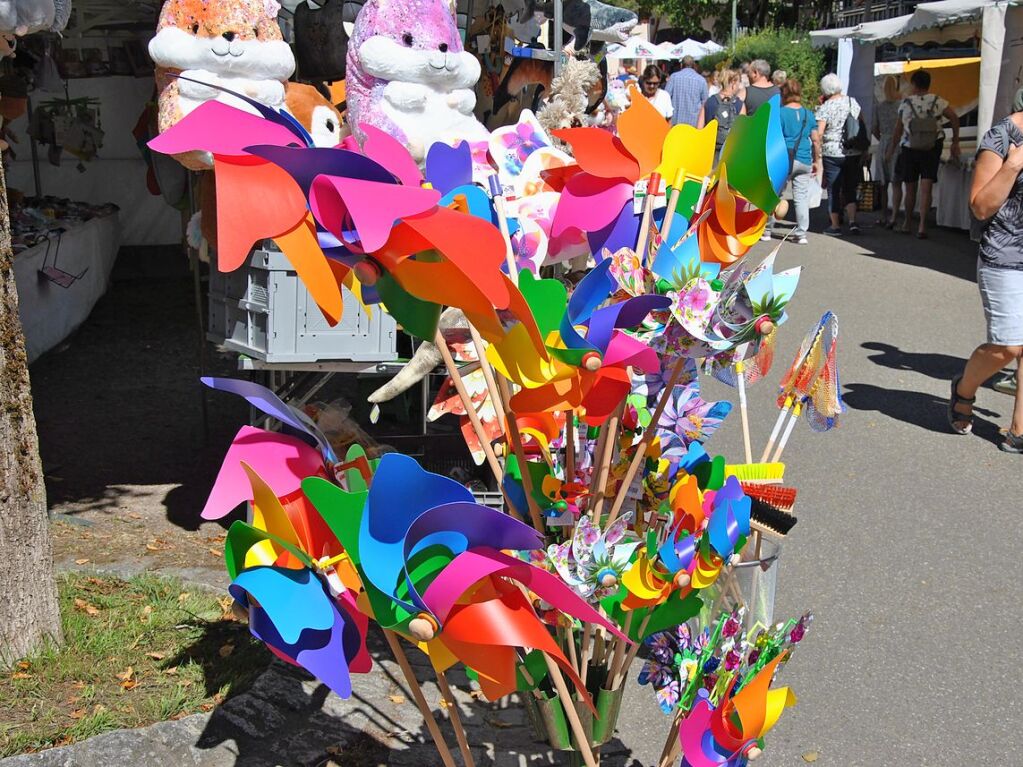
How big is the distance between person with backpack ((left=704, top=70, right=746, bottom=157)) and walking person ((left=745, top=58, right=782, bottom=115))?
0.55 feet

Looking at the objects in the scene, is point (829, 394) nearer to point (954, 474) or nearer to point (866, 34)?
point (954, 474)

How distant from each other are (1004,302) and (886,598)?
2004mm

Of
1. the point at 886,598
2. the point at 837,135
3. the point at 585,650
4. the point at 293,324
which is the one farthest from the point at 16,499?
the point at 837,135

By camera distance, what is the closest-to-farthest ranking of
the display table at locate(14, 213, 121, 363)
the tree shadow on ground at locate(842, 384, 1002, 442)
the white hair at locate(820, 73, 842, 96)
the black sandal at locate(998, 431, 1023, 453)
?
A: the black sandal at locate(998, 431, 1023, 453), the tree shadow on ground at locate(842, 384, 1002, 442), the display table at locate(14, 213, 121, 363), the white hair at locate(820, 73, 842, 96)

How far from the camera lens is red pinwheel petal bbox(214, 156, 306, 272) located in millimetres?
1625

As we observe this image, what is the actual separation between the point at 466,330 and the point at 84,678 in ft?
5.31

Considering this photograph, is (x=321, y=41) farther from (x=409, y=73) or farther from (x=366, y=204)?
(x=366, y=204)

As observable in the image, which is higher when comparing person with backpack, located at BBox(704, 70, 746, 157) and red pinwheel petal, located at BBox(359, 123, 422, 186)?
red pinwheel petal, located at BBox(359, 123, 422, 186)

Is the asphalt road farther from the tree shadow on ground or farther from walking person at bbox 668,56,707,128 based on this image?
walking person at bbox 668,56,707,128

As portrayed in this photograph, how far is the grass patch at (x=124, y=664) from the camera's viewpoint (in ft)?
10.8

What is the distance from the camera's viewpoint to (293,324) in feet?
12.8

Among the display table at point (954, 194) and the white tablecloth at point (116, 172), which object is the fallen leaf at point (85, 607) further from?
the display table at point (954, 194)

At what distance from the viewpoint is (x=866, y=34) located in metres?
15.5

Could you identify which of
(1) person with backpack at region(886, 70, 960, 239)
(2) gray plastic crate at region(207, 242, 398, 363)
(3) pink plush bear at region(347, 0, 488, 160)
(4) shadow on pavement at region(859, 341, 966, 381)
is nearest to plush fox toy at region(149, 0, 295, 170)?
(3) pink plush bear at region(347, 0, 488, 160)
